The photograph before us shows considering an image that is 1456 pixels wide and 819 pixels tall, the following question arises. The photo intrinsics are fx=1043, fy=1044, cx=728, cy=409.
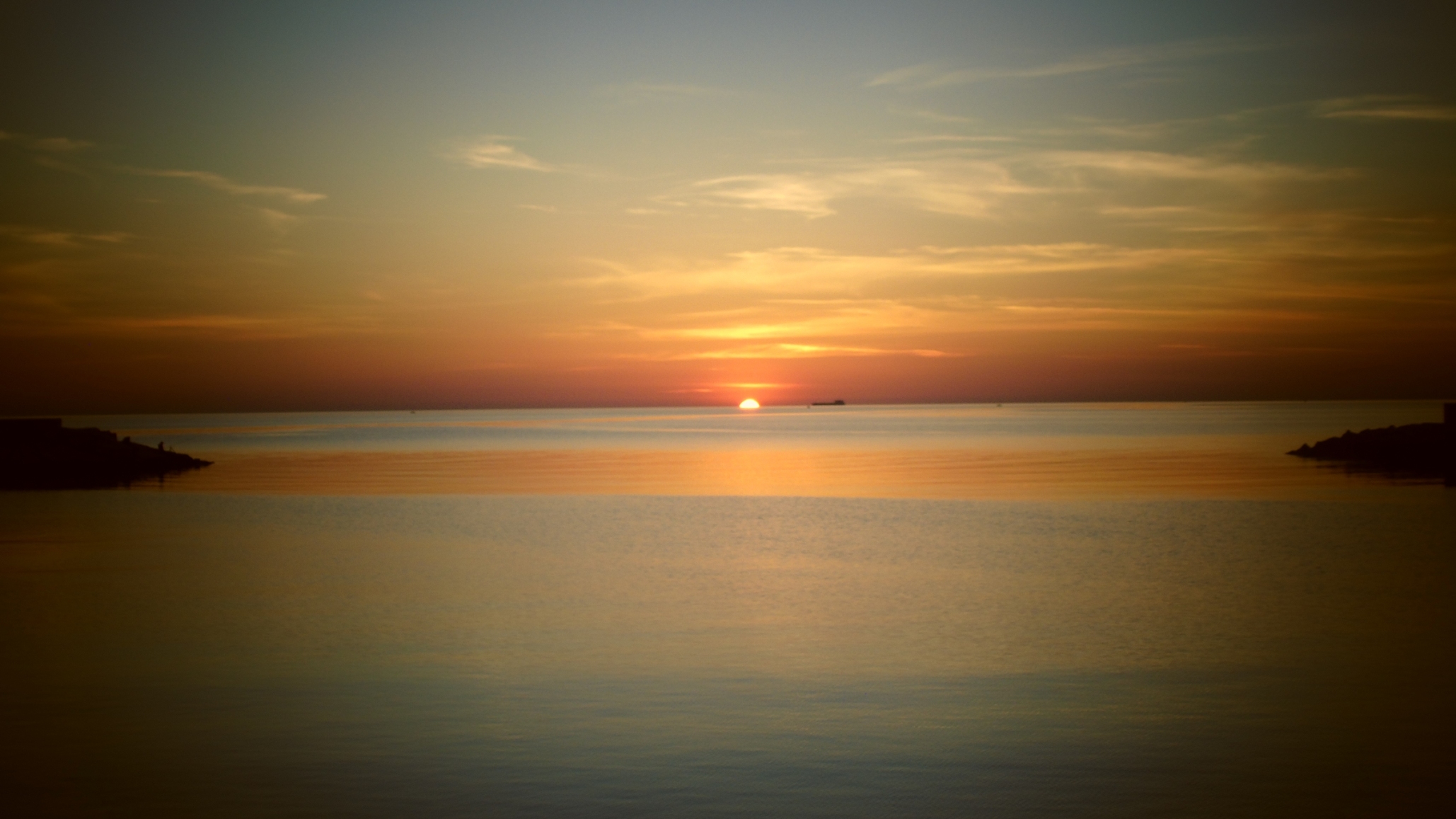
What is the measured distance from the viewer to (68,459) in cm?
5419

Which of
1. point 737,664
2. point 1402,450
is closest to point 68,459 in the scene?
point 737,664

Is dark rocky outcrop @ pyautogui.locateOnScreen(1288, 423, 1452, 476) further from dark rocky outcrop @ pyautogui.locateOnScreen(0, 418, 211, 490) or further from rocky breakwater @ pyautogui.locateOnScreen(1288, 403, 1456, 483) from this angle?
dark rocky outcrop @ pyautogui.locateOnScreen(0, 418, 211, 490)

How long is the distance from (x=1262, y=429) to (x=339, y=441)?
9752 cm

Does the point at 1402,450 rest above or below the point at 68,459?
above

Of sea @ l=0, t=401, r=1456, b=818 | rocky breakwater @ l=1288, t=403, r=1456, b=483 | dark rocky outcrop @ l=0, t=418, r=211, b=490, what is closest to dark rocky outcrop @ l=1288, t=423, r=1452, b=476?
rocky breakwater @ l=1288, t=403, r=1456, b=483

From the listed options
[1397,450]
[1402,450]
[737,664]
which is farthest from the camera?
[1397,450]

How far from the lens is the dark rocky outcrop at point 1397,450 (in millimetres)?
51000

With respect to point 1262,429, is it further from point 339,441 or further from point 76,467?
point 76,467

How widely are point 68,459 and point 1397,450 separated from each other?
6951 centimetres

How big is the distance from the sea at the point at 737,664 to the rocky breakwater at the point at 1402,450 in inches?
814

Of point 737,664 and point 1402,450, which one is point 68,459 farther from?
point 1402,450

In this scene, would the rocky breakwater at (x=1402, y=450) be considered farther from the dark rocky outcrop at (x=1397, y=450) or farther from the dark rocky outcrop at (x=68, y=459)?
the dark rocky outcrop at (x=68, y=459)

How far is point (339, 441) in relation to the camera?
108 meters

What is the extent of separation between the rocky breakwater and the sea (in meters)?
20.7
